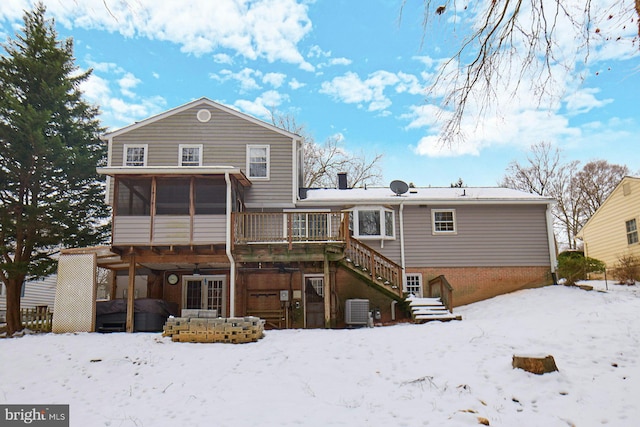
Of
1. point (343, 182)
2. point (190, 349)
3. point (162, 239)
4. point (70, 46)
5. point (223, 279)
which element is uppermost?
point (70, 46)

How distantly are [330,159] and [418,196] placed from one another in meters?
14.0

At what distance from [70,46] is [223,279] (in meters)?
10.3

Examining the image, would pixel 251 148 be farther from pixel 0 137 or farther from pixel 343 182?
pixel 0 137

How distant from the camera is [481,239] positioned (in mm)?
17484

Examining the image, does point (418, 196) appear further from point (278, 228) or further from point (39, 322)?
point (39, 322)

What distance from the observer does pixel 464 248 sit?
17.4 m

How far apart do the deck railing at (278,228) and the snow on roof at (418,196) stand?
3.46 ft

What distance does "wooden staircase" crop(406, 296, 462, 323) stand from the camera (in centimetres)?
1348

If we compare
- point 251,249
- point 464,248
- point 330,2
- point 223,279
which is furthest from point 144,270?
point 330,2

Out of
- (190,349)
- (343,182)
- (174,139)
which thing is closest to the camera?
(190,349)

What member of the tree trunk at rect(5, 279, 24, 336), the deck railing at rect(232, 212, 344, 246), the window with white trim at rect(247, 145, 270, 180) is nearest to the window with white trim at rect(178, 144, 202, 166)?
the window with white trim at rect(247, 145, 270, 180)

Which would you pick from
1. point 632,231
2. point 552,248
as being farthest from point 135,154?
point 632,231

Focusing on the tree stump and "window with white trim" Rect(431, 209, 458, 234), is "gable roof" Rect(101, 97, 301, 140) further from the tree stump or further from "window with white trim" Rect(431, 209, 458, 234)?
the tree stump

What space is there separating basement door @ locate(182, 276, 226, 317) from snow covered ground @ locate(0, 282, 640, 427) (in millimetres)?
5206
